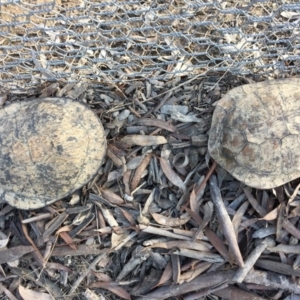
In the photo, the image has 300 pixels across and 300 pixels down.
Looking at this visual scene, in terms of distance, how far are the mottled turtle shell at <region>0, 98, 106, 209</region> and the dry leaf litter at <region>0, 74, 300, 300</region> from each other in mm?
124

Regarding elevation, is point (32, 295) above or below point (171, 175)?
below

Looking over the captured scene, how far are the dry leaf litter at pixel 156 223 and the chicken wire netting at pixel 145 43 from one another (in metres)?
0.07

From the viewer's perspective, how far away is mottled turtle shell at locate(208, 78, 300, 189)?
81.5 inches

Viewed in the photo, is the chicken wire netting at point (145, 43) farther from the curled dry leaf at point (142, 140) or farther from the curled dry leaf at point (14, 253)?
the curled dry leaf at point (14, 253)

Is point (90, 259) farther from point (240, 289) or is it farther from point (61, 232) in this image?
point (240, 289)

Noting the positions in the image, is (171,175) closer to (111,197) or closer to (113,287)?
(111,197)

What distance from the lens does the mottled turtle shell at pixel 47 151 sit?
6.80 ft

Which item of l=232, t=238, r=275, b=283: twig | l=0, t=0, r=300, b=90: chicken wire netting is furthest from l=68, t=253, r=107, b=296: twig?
l=0, t=0, r=300, b=90: chicken wire netting

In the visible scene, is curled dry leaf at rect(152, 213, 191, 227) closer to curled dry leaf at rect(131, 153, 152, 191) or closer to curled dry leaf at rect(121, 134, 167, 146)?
curled dry leaf at rect(131, 153, 152, 191)

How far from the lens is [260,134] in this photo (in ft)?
6.80

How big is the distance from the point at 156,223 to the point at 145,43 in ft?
2.81

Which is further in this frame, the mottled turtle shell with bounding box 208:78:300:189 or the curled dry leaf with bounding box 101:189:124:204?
the curled dry leaf with bounding box 101:189:124:204

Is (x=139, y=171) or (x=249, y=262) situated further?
(x=139, y=171)

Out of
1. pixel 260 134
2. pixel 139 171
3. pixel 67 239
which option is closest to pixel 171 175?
pixel 139 171
